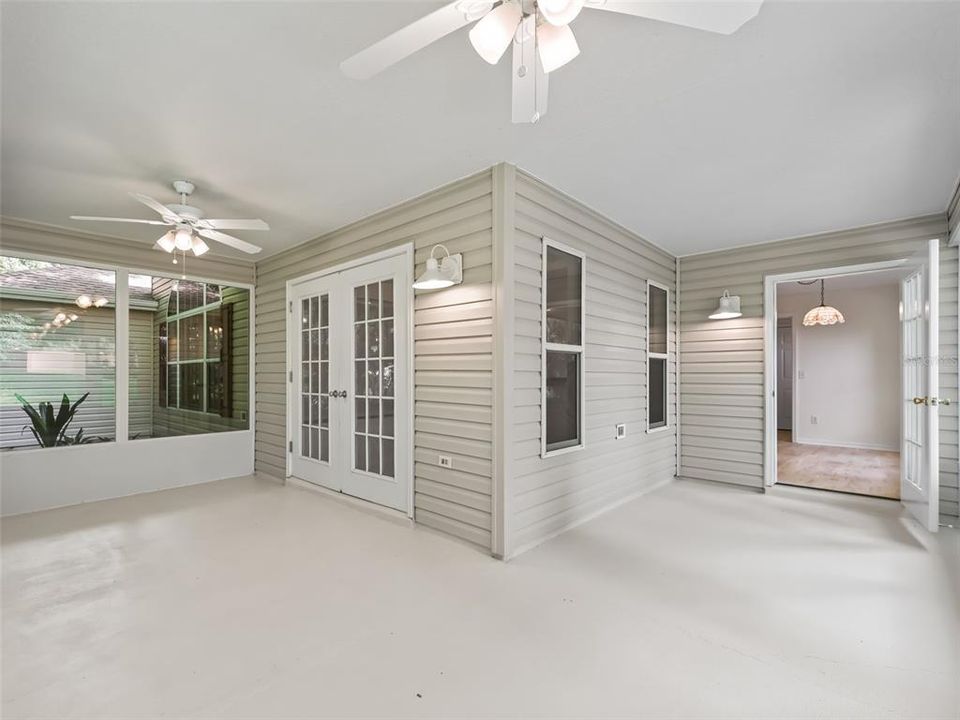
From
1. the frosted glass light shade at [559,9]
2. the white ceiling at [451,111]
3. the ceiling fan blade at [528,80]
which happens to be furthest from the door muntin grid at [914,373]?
the frosted glass light shade at [559,9]

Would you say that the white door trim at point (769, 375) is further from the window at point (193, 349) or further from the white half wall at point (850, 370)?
the window at point (193, 349)

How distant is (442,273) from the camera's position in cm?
317

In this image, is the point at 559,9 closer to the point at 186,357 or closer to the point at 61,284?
the point at 61,284

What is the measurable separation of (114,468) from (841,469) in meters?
8.11

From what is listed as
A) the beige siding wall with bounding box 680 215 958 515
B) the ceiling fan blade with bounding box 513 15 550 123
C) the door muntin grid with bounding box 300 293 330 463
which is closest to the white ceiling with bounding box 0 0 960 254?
the ceiling fan blade with bounding box 513 15 550 123

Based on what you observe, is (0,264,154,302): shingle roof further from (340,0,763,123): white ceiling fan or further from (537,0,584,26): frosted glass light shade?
(537,0,584,26): frosted glass light shade

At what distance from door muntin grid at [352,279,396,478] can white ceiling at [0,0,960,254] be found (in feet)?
2.70

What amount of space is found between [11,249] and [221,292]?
1.77m

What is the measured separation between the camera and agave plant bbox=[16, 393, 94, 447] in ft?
13.6

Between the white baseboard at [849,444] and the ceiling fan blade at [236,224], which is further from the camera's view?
the white baseboard at [849,444]

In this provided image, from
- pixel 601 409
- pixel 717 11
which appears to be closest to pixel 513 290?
pixel 601 409

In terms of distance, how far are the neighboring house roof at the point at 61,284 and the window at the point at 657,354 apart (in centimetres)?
544

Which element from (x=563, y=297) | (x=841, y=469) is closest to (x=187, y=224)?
(x=563, y=297)

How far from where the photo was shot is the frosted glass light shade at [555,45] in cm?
147
